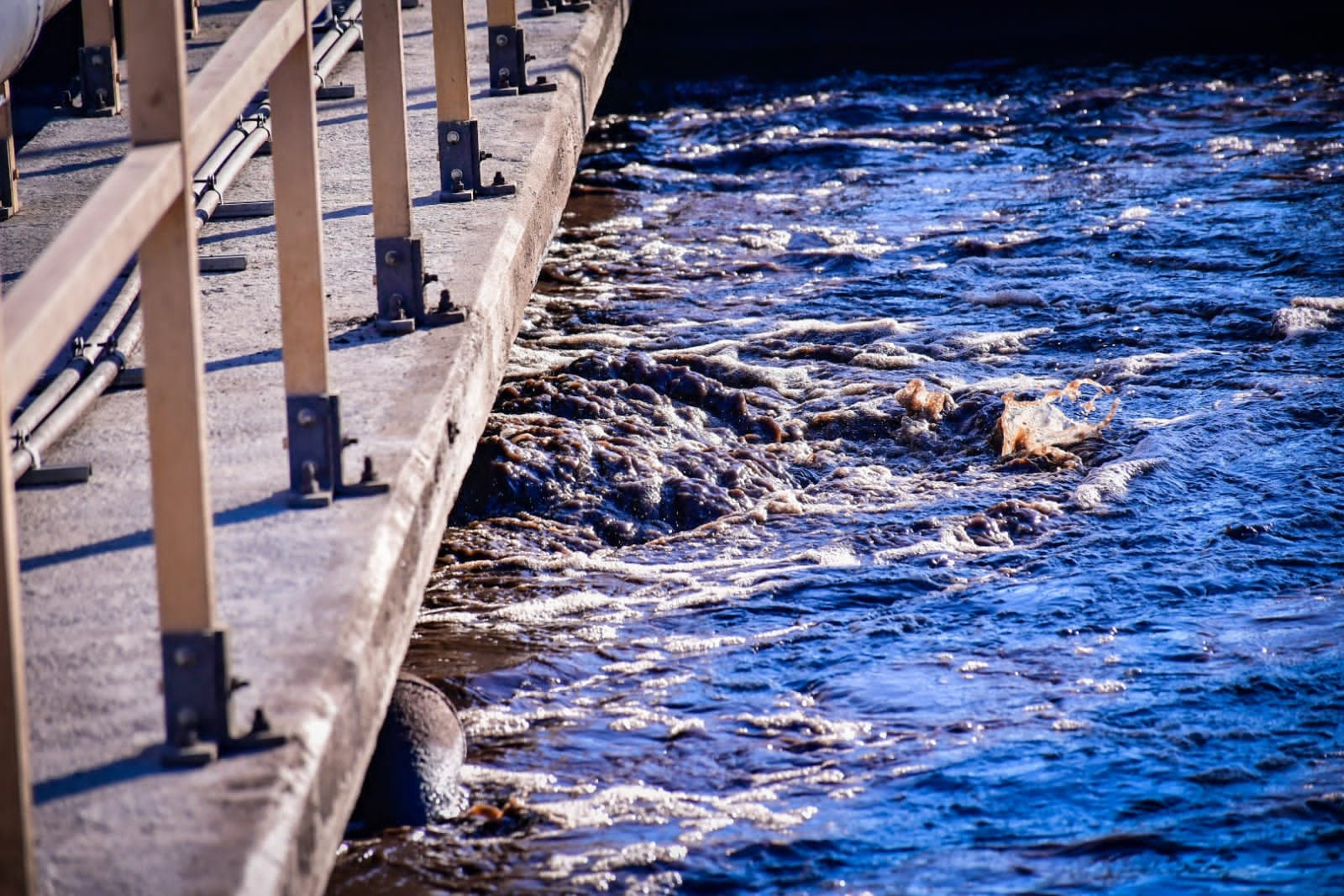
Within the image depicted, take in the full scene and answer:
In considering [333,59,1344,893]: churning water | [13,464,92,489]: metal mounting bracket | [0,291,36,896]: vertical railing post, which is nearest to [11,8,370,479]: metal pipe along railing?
[13,464,92,489]: metal mounting bracket

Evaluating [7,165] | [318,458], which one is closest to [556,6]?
[7,165]

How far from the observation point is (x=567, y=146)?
6840 mm

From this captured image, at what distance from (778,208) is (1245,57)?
17.0ft

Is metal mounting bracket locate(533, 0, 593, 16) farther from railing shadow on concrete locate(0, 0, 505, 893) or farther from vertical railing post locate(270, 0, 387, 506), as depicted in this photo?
vertical railing post locate(270, 0, 387, 506)

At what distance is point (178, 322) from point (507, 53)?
15.8ft

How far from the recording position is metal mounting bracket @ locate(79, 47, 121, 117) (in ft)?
20.8

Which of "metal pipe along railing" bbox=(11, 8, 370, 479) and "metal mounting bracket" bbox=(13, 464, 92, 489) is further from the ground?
"metal pipe along railing" bbox=(11, 8, 370, 479)

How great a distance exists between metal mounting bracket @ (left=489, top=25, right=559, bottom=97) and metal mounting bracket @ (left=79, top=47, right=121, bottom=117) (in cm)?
158

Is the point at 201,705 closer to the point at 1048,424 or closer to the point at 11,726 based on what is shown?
the point at 11,726

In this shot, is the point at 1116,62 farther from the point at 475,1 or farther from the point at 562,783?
the point at 562,783

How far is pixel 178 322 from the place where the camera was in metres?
2.34


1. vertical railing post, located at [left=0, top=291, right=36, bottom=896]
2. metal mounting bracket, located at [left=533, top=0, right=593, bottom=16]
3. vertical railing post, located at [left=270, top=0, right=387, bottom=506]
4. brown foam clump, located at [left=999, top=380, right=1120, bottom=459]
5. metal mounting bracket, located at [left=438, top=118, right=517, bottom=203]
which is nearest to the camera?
vertical railing post, located at [left=0, top=291, right=36, bottom=896]

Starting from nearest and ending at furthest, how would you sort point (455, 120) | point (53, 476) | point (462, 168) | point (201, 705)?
point (201, 705) < point (53, 476) < point (455, 120) < point (462, 168)

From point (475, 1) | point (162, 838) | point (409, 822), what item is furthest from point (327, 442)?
point (475, 1)
